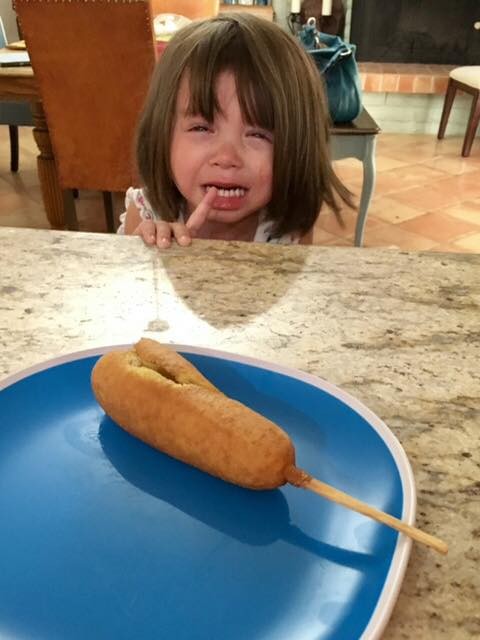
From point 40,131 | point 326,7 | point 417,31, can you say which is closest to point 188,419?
point 40,131

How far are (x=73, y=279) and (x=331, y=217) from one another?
7.28 feet

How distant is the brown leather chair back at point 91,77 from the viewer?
71.0 inches

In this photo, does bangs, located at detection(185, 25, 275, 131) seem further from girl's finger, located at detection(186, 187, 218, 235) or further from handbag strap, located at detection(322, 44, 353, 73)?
handbag strap, located at detection(322, 44, 353, 73)

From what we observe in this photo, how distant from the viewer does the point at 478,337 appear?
562 mm

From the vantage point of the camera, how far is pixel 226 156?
952mm

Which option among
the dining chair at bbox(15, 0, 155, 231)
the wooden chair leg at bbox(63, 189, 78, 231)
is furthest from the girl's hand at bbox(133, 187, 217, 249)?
the wooden chair leg at bbox(63, 189, 78, 231)

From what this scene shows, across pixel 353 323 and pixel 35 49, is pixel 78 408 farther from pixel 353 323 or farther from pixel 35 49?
pixel 35 49

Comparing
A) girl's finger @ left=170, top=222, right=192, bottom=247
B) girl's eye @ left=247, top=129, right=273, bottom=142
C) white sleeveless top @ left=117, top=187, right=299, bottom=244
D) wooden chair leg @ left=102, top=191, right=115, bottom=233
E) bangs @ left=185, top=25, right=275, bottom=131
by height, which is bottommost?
wooden chair leg @ left=102, top=191, right=115, bottom=233

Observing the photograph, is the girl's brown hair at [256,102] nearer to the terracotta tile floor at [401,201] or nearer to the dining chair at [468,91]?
the terracotta tile floor at [401,201]

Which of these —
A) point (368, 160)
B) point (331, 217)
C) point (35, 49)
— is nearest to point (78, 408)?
point (35, 49)

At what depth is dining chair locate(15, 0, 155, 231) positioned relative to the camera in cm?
180

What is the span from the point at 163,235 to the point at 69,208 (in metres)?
1.77

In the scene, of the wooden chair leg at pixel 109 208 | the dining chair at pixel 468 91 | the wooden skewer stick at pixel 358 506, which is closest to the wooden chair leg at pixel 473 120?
the dining chair at pixel 468 91

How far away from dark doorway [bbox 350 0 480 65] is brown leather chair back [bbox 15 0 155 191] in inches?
99.0
